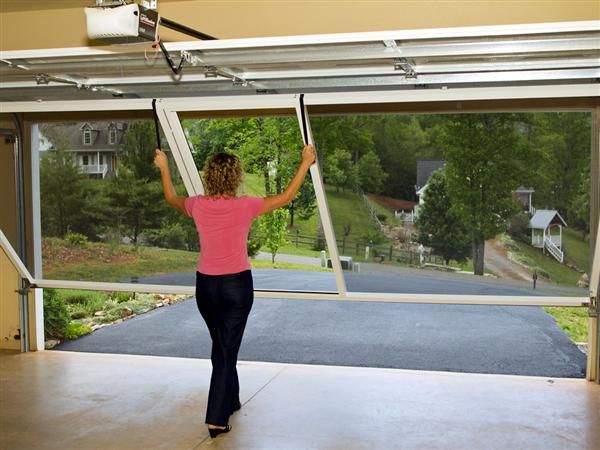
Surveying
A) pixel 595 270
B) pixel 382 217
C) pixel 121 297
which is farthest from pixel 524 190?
pixel 121 297

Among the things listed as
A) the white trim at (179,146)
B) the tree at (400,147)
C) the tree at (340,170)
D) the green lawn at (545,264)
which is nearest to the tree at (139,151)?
the white trim at (179,146)

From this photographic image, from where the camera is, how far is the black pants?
4.31m

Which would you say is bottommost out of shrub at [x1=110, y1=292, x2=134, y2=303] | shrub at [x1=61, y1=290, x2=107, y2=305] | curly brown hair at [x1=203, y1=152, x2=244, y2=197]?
shrub at [x1=110, y1=292, x2=134, y2=303]

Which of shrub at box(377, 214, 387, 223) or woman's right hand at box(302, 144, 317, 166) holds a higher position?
woman's right hand at box(302, 144, 317, 166)

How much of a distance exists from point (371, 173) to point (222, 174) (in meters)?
0.99

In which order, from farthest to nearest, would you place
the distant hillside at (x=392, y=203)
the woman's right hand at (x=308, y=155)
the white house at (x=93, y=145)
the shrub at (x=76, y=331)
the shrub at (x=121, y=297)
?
the shrub at (x=121, y=297) < the shrub at (x=76, y=331) < the white house at (x=93, y=145) < the distant hillside at (x=392, y=203) < the woman's right hand at (x=308, y=155)

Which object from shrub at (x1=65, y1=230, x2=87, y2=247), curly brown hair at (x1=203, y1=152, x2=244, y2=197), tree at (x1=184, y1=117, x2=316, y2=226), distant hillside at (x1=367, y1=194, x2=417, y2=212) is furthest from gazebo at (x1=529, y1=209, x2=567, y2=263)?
shrub at (x1=65, y1=230, x2=87, y2=247)

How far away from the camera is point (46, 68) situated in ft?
13.7

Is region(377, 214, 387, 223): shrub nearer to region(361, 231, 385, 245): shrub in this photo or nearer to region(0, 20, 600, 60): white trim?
region(361, 231, 385, 245): shrub

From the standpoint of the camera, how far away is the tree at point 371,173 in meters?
4.65

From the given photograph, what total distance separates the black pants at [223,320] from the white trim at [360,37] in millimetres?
1376

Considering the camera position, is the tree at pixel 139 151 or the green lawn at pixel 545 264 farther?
the tree at pixel 139 151

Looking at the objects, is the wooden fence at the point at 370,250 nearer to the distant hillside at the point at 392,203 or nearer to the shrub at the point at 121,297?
the distant hillside at the point at 392,203

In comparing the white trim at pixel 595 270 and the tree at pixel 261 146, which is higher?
the tree at pixel 261 146
